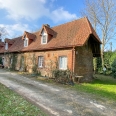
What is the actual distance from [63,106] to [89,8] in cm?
2496

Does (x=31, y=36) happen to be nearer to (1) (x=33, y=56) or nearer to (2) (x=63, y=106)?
(1) (x=33, y=56)

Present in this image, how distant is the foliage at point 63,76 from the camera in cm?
1301

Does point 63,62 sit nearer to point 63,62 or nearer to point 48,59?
point 63,62

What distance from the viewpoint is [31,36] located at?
70.6 ft

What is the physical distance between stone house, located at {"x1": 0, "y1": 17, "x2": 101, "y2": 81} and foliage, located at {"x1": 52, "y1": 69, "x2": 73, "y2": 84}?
629mm

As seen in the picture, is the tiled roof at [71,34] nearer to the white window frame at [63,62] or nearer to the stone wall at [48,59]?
the stone wall at [48,59]

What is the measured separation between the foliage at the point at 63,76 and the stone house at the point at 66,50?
2.06ft

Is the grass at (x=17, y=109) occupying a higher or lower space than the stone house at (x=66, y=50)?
lower

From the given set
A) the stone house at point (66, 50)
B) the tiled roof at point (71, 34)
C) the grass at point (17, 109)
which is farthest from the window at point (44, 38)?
the grass at point (17, 109)

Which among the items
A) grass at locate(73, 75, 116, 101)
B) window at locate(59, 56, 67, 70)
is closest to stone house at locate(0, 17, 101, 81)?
window at locate(59, 56, 67, 70)

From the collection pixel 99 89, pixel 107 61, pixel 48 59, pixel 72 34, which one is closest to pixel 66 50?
pixel 72 34

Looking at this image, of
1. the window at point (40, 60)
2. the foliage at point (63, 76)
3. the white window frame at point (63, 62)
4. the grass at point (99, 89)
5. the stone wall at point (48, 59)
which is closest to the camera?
the grass at point (99, 89)

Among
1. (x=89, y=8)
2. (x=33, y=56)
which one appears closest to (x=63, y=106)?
(x=33, y=56)

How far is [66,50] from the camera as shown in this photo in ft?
48.9
